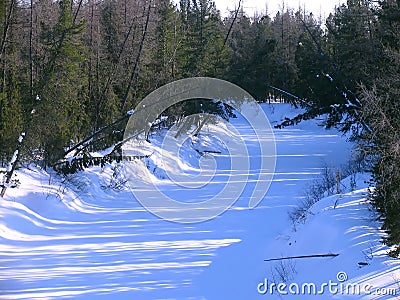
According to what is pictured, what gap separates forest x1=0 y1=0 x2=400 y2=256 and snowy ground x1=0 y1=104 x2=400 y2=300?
0.90 m

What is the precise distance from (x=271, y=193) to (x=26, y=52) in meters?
11.3

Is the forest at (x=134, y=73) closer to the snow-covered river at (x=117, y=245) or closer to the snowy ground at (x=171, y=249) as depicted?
the snowy ground at (x=171, y=249)

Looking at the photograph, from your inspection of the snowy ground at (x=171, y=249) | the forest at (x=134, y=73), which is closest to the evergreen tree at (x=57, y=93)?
the forest at (x=134, y=73)

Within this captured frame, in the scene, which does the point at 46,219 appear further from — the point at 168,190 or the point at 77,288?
the point at 168,190

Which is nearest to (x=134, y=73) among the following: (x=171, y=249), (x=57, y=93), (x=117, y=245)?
(x=57, y=93)

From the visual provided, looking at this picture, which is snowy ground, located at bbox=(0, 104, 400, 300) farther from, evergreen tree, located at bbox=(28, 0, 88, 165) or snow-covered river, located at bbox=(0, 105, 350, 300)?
evergreen tree, located at bbox=(28, 0, 88, 165)

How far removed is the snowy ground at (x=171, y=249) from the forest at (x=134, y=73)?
895 mm

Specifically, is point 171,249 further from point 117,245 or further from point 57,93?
point 57,93

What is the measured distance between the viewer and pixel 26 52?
19953 mm

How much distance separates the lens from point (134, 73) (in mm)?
20141

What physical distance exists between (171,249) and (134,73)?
1172 centimetres

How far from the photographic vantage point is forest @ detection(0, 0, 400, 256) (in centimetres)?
880

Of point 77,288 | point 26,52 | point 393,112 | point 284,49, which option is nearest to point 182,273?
point 77,288

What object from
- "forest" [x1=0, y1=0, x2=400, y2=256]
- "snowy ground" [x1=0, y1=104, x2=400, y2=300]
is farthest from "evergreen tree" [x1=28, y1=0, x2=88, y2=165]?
"snowy ground" [x1=0, y1=104, x2=400, y2=300]
